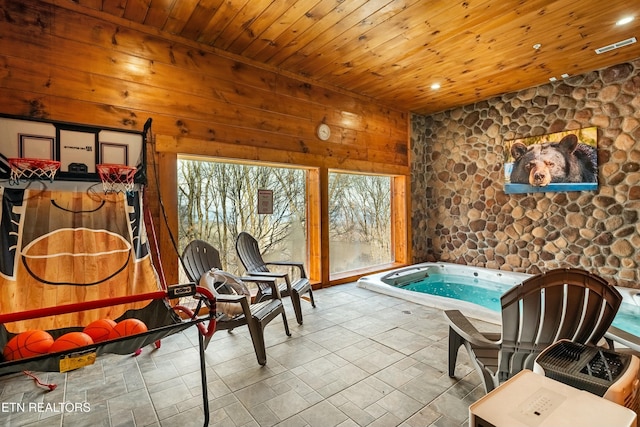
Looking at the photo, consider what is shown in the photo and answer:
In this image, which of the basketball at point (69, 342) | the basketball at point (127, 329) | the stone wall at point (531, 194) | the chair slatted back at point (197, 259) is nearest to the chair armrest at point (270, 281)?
the chair slatted back at point (197, 259)

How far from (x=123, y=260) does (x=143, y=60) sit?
2.03 metres

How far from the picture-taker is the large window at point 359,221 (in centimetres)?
515

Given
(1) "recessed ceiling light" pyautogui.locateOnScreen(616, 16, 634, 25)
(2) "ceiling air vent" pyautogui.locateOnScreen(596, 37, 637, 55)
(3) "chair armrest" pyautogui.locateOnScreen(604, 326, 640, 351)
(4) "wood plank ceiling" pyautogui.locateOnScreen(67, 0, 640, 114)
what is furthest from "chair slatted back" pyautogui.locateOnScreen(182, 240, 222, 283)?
(2) "ceiling air vent" pyautogui.locateOnScreen(596, 37, 637, 55)

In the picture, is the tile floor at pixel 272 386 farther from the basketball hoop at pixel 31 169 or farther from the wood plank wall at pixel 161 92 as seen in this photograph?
the basketball hoop at pixel 31 169

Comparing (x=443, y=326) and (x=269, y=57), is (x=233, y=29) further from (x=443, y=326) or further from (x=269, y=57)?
(x=443, y=326)

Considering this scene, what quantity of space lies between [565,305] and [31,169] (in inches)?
148

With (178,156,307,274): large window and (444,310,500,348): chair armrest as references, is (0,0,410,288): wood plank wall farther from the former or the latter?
(444,310,500,348): chair armrest

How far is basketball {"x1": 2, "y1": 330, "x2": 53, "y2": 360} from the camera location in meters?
1.59

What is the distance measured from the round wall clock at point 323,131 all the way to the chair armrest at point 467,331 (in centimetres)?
321

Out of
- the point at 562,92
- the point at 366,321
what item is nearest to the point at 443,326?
the point at 366,321

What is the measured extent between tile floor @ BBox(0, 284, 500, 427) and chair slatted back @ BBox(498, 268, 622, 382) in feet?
2.37

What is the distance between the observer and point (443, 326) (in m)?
3.17

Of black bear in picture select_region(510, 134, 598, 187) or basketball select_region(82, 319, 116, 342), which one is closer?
basketball select_region(82, 319, 116, 342)

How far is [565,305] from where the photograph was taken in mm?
1582
